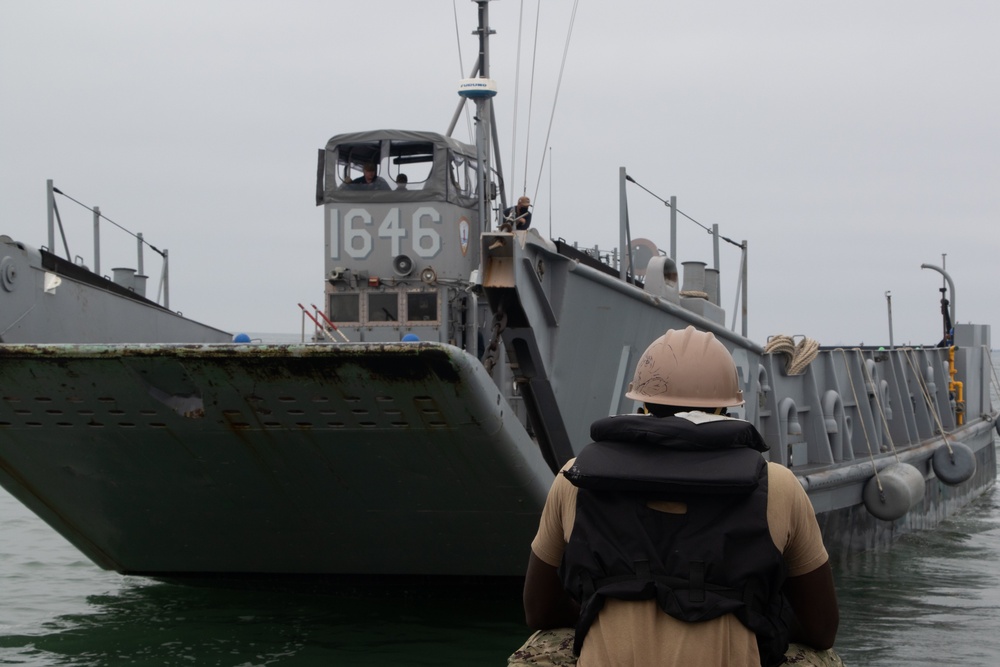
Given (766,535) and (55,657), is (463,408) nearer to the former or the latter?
(55,657)

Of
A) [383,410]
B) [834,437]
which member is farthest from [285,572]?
[834,437]

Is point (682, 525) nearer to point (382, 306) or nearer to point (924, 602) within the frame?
point (924, 602)

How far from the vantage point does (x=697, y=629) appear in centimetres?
236

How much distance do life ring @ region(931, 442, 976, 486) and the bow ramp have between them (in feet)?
23.7

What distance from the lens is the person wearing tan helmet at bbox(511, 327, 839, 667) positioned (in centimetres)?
236

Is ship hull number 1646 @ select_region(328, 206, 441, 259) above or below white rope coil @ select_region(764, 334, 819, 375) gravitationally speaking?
above

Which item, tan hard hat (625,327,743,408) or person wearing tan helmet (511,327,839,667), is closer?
person wearing tan helmet (511,327,839,667)

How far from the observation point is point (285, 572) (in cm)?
833

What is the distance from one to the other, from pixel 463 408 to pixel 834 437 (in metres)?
6.46

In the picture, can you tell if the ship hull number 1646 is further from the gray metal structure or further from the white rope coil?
the white rope coil

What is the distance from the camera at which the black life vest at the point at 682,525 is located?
2359 millimetres

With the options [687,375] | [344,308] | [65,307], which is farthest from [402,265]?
[687,375]

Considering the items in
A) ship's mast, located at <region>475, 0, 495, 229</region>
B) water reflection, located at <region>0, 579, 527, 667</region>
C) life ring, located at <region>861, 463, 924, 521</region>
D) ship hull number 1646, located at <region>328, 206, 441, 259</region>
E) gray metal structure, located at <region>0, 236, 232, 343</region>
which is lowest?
water reflection, located at <region>0, 579, 527, 667</region>

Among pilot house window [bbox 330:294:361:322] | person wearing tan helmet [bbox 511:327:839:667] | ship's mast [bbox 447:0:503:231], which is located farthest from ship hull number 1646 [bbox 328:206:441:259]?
person wearing tan helmet [bbox 511:327:839:667]
